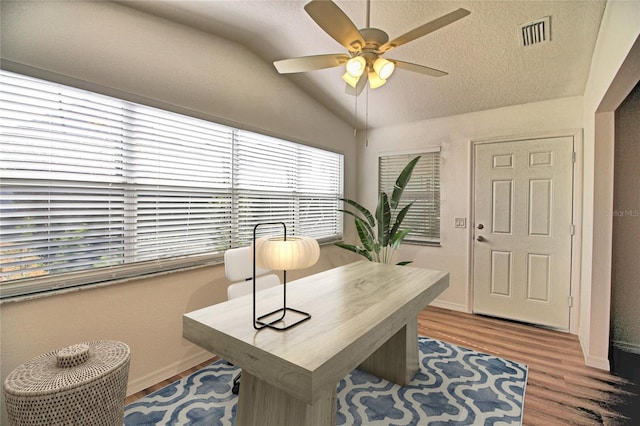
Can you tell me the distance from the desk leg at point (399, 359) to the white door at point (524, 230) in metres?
1.73

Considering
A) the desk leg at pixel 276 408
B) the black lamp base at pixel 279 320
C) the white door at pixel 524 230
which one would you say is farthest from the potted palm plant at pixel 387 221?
the desk leg at pixel 276 408

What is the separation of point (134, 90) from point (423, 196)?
3283 mm

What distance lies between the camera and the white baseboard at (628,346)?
2.60 meters

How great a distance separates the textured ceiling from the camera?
2.11 m

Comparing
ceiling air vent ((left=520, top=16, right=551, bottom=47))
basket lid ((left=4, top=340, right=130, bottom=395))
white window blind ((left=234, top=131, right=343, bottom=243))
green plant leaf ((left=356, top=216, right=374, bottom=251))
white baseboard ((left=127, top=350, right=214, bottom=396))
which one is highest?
ceiling air vent ((left=520, top=16, right=551, bottom=47))

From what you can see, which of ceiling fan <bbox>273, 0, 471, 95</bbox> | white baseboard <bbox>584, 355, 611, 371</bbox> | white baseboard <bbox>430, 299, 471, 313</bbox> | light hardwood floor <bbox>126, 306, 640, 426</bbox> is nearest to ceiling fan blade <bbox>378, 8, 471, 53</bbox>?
ceiling fan <bbox>273, 0, 471, 95</bbox>

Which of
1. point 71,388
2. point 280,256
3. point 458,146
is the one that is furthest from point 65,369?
point 458,146

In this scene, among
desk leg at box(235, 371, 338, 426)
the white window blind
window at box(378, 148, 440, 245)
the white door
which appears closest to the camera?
desk leg at box(235, 371, 338, 426)

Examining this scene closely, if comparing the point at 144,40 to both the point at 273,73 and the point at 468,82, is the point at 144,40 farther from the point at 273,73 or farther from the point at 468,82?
the point at 468,82

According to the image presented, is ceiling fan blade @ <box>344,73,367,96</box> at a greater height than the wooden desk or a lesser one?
greater

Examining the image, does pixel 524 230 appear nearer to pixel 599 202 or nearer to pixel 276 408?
pixel 599 202

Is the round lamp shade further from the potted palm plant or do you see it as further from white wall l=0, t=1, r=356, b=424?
the potted palm plant

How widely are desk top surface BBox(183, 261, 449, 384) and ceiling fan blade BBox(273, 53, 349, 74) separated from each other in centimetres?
138


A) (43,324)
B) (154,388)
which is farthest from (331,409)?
(43,324)
